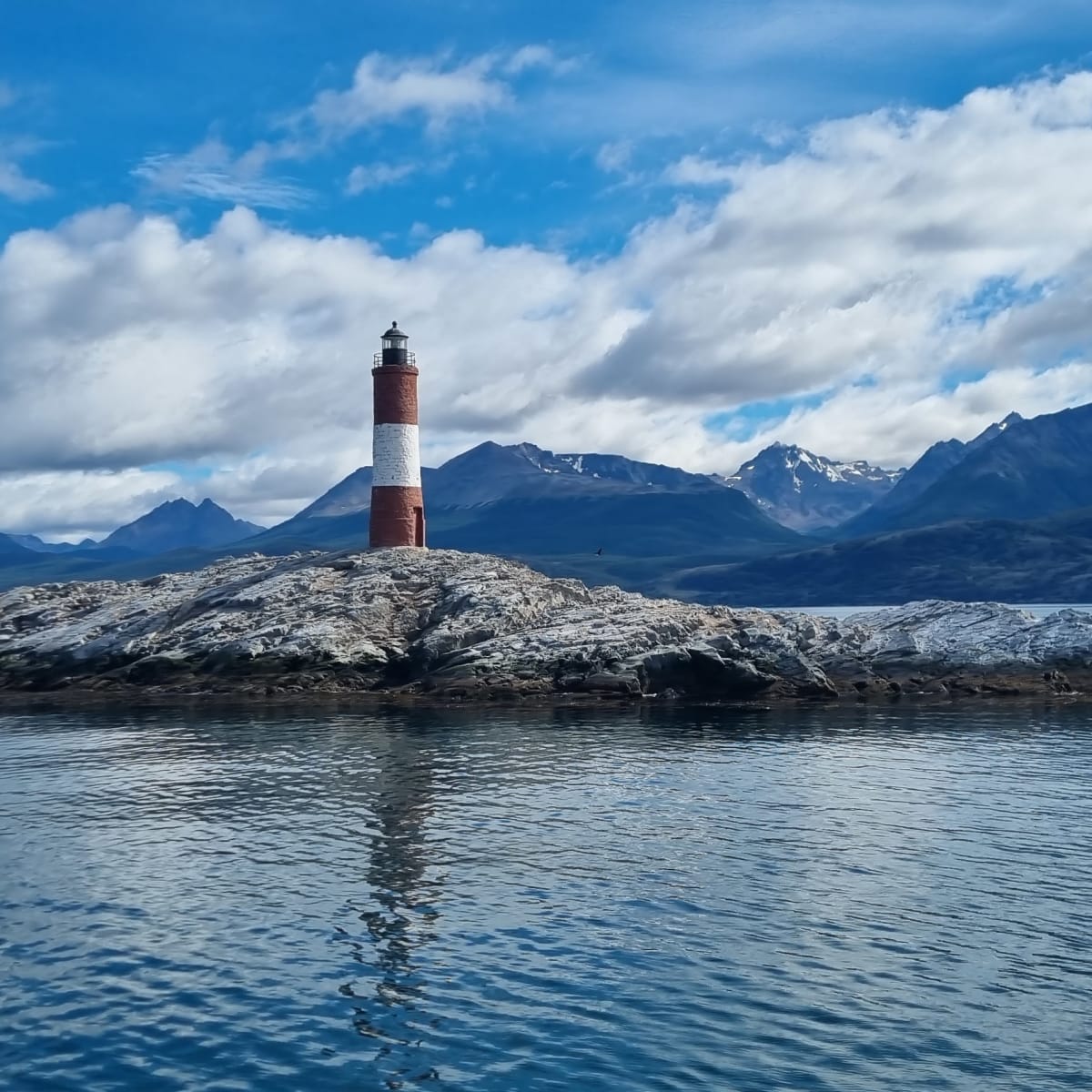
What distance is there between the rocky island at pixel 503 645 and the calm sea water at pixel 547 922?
79.0 ft

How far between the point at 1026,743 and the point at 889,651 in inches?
1035

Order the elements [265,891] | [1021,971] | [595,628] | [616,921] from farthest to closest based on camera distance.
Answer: [595,628] → [265,891] → [616,921] → [1021,971]

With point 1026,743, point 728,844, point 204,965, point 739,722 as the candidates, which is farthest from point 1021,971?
point 739,722

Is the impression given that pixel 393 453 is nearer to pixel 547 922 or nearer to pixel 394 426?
pixel 394 426

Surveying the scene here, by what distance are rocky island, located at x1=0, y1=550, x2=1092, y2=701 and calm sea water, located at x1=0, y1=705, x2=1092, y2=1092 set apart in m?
24.1

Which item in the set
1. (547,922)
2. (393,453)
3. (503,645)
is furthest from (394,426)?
(547,922)

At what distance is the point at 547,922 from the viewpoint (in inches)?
1185

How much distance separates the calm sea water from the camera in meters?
22.1

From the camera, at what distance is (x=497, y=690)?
77.8 metres

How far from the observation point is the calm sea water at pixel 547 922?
22125 mm

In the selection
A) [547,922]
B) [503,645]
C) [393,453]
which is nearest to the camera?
[547,922]

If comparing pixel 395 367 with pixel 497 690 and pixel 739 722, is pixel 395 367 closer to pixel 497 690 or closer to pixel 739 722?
pixel 497 690

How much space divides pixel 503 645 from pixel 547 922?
2039 inches

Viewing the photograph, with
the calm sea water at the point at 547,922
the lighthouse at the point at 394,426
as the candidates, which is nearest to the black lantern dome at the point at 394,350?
the lighthouse at the point at 394,426
